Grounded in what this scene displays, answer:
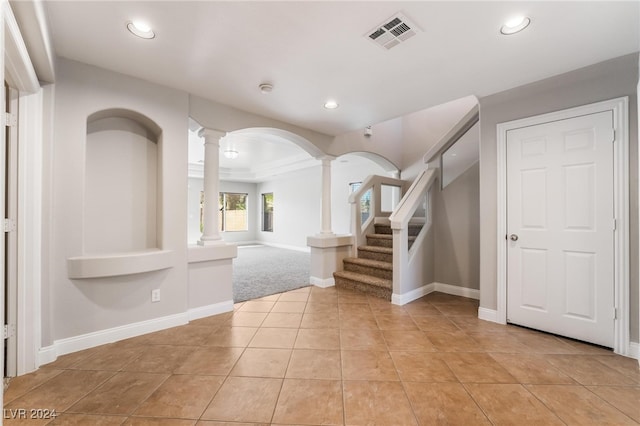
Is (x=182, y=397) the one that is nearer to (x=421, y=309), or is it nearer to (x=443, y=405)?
(x=443, y=405)

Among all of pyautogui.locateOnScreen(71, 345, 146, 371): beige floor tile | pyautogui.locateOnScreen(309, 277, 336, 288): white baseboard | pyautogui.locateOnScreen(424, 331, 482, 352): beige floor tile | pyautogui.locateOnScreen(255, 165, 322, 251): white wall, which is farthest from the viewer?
pyautogui.locateOnScreen(255, 165, 322, 251): white wall

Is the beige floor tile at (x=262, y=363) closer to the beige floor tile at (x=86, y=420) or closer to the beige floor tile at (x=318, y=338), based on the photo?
the beige floor tile at (x=318, y=338)

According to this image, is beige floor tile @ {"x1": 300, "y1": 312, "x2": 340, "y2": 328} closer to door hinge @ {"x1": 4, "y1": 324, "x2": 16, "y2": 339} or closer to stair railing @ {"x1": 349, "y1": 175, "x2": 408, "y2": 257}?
stair railing @ {"x1": 349, "y1": 175, "x2": 408, "y2": 257}

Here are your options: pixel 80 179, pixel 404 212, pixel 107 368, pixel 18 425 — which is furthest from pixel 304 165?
pixel 18 425

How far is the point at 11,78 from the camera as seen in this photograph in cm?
192

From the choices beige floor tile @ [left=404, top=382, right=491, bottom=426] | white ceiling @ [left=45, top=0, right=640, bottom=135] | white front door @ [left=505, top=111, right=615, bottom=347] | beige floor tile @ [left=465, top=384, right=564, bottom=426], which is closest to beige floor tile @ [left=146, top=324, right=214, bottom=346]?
beige floor tile @ [left=404, top=382, right=491, bottom=426]

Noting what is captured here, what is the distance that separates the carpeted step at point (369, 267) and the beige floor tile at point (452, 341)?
1230 millimetres

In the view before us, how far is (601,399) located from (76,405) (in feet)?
10.6

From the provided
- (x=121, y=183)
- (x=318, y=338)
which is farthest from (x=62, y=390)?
(x=318, y=338)

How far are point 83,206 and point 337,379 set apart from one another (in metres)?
2.49

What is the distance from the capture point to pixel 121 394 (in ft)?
5.97

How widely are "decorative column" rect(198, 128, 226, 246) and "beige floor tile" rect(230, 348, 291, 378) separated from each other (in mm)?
1410

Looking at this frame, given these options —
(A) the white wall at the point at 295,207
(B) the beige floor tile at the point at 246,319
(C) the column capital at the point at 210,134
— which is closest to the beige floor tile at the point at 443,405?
(B) the beige floor tile at the point at 246,319

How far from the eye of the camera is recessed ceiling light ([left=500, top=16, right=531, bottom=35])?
1.91 meters
